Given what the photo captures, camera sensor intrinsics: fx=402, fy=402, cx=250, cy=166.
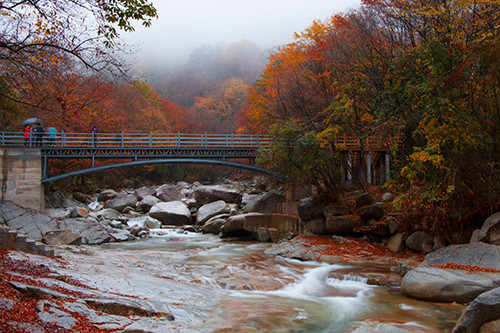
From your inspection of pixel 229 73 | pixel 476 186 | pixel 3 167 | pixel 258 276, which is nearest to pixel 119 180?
pixel 3 167

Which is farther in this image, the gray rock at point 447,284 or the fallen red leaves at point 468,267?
the fallen red leaves at point 468,267

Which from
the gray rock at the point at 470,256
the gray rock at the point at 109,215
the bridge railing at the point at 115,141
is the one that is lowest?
the gray rock at the point at 109,215

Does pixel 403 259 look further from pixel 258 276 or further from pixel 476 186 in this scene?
pixel 258 276

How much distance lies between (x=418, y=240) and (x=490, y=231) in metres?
2.87

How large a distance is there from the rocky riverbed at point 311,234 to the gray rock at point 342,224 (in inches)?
1.6

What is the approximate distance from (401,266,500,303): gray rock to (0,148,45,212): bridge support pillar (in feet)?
76.2

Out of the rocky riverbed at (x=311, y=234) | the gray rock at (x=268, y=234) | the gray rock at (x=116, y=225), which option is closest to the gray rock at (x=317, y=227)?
the rocky riverbed at (x=311, y=234)

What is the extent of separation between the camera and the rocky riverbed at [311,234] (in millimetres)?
9273

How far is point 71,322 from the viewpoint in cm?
586

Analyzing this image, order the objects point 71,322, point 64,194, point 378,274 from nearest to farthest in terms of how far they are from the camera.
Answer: point 71,322 < point 378,274 < point 64,194

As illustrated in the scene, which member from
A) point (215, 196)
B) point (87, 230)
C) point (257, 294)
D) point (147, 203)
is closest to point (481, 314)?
point (257, 294)

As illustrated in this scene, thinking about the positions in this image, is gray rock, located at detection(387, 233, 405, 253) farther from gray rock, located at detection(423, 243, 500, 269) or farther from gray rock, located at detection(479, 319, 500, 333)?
gray rock, located at detection(479, 319, 500, 333)

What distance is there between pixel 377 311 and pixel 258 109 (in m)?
25.1

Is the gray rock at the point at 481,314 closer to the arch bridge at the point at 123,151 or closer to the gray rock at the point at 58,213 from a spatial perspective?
the arch bridge at the point at 123,151
